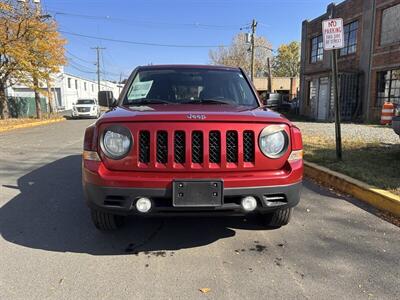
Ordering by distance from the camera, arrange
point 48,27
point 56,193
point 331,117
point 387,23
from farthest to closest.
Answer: point 48,27, point 331,117, point 387,23, point 56,193

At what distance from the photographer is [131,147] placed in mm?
3242

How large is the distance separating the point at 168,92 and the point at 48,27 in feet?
73.2

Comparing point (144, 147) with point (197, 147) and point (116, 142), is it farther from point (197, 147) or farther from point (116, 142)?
point (197, 147)

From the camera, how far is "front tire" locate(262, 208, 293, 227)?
3.96 metres

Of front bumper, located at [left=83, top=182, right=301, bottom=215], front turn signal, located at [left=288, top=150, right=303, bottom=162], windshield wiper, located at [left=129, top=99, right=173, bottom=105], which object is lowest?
front bumper, located at [left=83, top=182, right=301, bottom=215]

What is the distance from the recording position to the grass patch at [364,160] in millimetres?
5751

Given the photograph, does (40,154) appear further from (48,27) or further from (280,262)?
(48,27)

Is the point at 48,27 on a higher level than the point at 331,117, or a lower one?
higher

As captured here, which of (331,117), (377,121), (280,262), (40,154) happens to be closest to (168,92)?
(280,262)

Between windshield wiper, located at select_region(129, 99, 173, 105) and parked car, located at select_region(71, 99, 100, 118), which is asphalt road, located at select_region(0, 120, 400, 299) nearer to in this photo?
windshield wiper, located at select_region(129, 99, 173, 105)

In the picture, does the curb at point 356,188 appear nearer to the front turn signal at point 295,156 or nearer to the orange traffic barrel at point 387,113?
the front turn signal at point 295,156

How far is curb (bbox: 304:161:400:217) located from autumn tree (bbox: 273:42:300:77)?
70.2 m

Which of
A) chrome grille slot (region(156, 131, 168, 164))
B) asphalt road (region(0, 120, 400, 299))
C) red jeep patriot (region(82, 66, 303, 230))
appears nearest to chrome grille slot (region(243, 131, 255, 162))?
red jeep patriot (region(82, 66, 303, 230))

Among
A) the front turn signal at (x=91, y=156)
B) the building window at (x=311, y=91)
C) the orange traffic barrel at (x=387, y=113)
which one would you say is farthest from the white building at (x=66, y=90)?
the front turn signal at (x=91, y=156)
